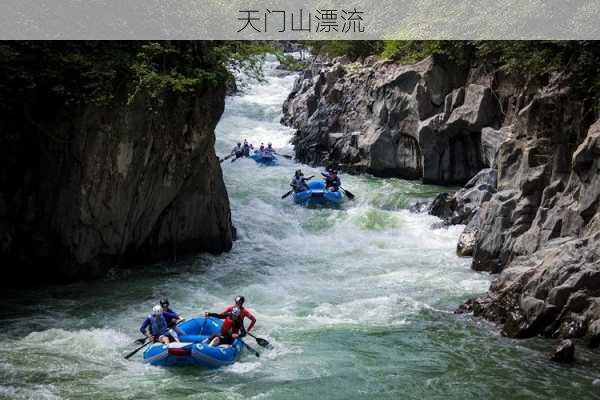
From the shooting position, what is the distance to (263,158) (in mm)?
29203

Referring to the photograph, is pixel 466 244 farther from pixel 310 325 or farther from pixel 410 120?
pixel 410 120

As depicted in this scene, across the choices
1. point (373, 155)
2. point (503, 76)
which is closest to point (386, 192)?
point (373, 155)

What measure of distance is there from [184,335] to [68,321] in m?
2.56

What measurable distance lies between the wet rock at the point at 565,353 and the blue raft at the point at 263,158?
1943 centimetres

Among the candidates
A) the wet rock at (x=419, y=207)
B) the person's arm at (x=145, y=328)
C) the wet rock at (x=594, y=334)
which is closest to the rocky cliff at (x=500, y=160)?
the wet rock at (x=594, y=334)

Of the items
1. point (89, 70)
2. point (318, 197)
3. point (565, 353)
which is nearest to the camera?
point (565, 353)

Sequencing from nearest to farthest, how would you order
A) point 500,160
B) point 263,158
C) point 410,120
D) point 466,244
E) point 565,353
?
A: point 565,353, point 500,160, point 466,244, point 410,120, point 263,158

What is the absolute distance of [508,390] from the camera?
33.4 feet

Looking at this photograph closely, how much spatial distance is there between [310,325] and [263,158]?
16492 mm

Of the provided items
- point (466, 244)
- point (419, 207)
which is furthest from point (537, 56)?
point (419, 207)

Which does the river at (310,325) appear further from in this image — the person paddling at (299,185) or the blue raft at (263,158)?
the blue raft at (263,158)

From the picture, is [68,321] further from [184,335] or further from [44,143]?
[44,143]

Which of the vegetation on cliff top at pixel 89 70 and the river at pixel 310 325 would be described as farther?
the vegetation on cliff top at pixel 89 70

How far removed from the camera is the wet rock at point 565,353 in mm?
10836
